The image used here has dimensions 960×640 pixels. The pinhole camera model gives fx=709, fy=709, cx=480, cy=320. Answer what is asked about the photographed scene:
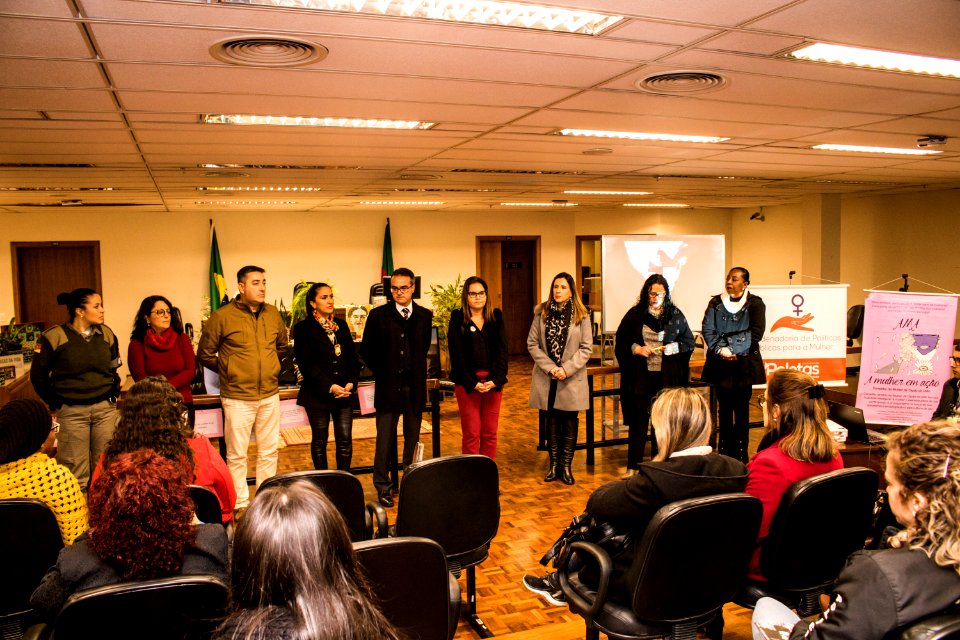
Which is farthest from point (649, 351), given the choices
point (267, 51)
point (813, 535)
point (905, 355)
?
point (267, 51)

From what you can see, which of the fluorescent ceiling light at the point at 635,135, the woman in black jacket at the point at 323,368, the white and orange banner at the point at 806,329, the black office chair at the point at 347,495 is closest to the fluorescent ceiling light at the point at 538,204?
the white and orange banner at the point at 806,329

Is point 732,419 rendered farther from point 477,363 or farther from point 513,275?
point 513,275

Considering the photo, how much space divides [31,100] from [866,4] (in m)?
3.49

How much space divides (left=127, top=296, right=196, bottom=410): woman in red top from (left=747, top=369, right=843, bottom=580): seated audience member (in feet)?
11.9

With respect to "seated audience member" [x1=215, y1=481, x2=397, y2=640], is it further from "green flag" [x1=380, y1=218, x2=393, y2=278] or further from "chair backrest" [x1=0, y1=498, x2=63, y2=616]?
"green flag" [x1=380, y1=218, x2=393, y2=278]

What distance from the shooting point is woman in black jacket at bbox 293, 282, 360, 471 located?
475cm

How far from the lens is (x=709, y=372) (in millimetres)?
5809

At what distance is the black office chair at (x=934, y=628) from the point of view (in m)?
1.46

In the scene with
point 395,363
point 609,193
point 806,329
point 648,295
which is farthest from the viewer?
point 609,193

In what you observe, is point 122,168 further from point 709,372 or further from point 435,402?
point 709,372

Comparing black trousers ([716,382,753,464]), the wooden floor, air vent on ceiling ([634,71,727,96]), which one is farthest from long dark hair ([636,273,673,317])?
air vent on ceiling ([634,71,727,96])

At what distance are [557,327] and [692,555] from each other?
3226 millimetres

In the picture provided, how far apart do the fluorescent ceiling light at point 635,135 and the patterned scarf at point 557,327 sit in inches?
48.5

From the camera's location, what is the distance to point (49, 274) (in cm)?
1056
